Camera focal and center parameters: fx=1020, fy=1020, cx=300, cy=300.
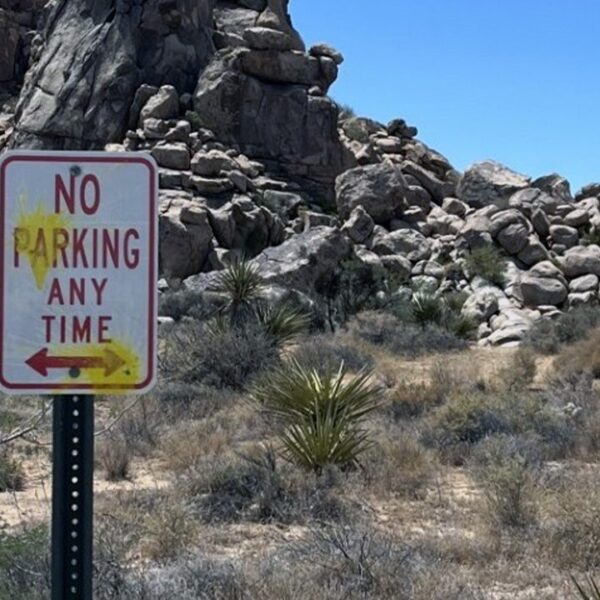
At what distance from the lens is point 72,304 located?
8.29 ft

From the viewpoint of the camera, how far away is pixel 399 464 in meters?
10.1

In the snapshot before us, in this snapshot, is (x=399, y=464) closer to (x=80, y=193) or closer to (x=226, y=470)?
(x=226, y=470)

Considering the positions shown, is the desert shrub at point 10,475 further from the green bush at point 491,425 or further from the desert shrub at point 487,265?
the desert shrub at point 487,265

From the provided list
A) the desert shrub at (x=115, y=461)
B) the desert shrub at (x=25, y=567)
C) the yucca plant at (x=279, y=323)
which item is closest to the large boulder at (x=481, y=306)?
the yucca plant at (x=279, y=323)

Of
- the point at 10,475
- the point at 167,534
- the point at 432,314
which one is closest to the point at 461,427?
the point at 10,475

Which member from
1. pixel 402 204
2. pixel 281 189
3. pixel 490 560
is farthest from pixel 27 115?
pixel 490 560

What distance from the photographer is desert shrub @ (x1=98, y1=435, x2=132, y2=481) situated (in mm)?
10211

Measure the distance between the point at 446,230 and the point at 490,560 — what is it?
2622 cm

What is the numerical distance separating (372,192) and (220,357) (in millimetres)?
16753

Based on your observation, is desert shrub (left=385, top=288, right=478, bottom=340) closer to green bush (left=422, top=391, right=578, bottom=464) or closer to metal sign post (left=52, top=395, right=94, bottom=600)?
green bush (left=422, top=391, right=578, bottom=464)

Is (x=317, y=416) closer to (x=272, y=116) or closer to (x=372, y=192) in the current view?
(x=372, y=192)

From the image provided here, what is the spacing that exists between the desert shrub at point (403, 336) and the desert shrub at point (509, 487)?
36.9 ft

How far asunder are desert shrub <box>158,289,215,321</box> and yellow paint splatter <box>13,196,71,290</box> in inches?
807

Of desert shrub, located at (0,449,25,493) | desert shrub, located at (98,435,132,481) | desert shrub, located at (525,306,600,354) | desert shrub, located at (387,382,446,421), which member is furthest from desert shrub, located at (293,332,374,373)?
desert shrub, located at (0,449,25,493)
